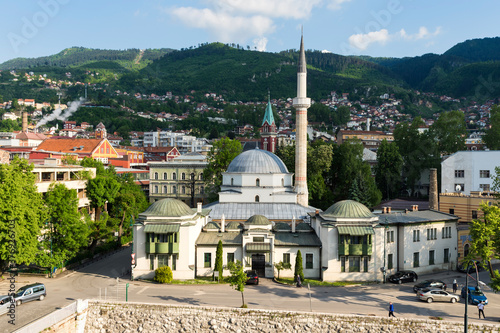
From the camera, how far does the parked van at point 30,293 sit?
79.3 feet

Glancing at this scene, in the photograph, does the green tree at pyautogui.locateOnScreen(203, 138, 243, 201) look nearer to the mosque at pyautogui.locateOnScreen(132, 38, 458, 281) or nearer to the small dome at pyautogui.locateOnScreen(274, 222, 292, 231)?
the mosque at pyautogui.locateOnScreen(132, 38, 458, 281)

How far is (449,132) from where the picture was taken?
64375 millimetres

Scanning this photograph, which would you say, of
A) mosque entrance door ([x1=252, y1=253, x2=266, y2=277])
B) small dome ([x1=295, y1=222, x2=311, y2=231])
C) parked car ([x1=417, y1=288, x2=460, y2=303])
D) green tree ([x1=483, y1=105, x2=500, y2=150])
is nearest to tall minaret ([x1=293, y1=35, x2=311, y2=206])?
small dome ([x1=295, y1=222, x2=311, y2=231])

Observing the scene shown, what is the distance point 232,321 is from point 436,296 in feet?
39.5

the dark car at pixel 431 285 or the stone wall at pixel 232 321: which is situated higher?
the dark car at pixel 431 285

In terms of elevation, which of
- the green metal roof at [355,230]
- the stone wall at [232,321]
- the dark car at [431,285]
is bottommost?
the stone wall at [232,321]

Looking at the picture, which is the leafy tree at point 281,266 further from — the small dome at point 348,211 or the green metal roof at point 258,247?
the small dome at point 348,211

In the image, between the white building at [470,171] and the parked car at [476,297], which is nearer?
the parked car at [476,297]

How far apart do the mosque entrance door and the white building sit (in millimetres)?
27488

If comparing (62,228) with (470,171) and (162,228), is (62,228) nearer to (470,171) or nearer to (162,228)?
(162,228)

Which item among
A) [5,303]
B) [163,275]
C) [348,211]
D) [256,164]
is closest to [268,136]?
[256,164]

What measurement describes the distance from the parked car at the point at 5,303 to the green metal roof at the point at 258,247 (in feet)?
47.8

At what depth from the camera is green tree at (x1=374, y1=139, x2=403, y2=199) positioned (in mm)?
62625

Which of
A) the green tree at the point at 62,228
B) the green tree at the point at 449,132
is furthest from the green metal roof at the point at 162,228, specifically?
the green tree at the point at 449,132
